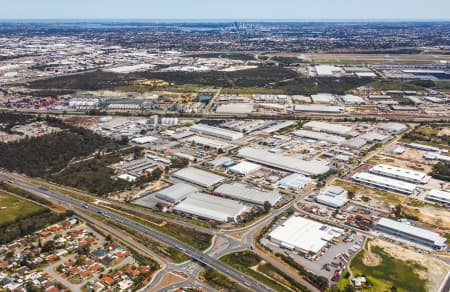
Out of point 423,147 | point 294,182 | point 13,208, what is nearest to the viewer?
point 13,208

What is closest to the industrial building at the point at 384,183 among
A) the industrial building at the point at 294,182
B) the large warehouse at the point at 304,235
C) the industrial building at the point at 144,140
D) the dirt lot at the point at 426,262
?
the industrial building at the point at 294,182

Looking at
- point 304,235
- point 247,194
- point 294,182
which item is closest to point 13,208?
point 247,194

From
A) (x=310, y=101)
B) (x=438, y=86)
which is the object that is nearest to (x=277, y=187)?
(x=310, y=101)

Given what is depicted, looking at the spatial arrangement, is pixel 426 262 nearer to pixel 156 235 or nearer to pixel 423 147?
→ pixel 156 235

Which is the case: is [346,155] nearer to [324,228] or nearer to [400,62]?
[324,228]

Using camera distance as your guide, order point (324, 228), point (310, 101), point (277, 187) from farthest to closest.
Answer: point (310, 101), point (277, 187), point (324, 228)
